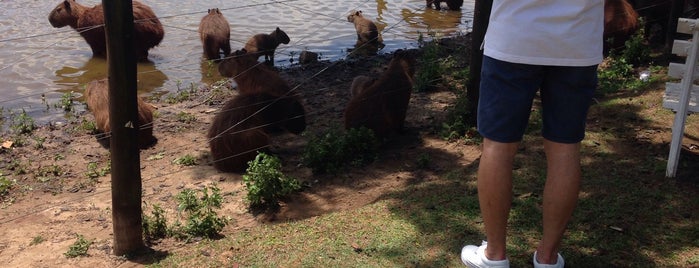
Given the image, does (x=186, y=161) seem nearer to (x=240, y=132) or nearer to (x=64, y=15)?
(x=240, y=132)

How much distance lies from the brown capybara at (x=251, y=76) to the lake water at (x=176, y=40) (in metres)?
0.65

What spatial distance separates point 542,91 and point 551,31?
34 centimetres

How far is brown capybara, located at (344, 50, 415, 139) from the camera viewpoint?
6.63 meters

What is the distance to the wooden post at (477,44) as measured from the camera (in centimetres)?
599

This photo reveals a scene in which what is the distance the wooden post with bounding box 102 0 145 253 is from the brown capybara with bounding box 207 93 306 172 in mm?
1966

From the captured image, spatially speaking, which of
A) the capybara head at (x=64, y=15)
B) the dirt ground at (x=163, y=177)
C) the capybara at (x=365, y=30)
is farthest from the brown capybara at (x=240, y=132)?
the capybara head at (x=64, y=15)

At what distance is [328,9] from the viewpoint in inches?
560

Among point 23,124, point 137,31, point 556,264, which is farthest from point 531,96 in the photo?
point 137,31

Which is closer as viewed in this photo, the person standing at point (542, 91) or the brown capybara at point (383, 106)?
the person standing at point (542, 91)

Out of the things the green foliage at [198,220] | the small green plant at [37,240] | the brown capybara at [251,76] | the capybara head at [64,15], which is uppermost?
the capybara head at [64,15]

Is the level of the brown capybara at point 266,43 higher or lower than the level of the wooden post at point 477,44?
lower

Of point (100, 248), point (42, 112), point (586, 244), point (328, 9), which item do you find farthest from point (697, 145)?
point (328, 9)

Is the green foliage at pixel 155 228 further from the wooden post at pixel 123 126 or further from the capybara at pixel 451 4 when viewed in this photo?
the capybara at pixel 451 4

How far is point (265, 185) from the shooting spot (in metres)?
5.19
